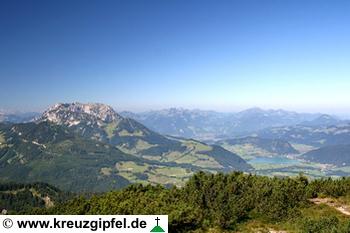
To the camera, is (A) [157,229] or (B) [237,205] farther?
(B) [237,205]

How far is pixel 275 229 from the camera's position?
→ 158ft

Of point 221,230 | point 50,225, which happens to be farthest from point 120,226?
point 221,230

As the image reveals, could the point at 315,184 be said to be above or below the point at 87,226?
below

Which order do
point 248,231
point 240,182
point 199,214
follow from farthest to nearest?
point 240,182, point 199,214, point 248,231

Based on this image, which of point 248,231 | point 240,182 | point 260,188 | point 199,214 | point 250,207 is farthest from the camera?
point 240,182

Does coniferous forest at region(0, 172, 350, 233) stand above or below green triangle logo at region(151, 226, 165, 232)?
below

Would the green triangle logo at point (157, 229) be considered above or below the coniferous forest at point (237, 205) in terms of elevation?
above

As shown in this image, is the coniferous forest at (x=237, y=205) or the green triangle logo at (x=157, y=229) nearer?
the green triangle logo at (x=157, y=229)

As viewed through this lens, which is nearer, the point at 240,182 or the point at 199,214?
the point at 199,214

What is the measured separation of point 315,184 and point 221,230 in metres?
33.4

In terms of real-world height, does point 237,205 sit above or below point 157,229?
below

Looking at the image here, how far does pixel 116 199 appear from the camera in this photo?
199 feet

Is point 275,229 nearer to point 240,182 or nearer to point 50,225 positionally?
point 240,182

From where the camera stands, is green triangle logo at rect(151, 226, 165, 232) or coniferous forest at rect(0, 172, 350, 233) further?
coniferous forest at rect(0, 172, 350, 233)
